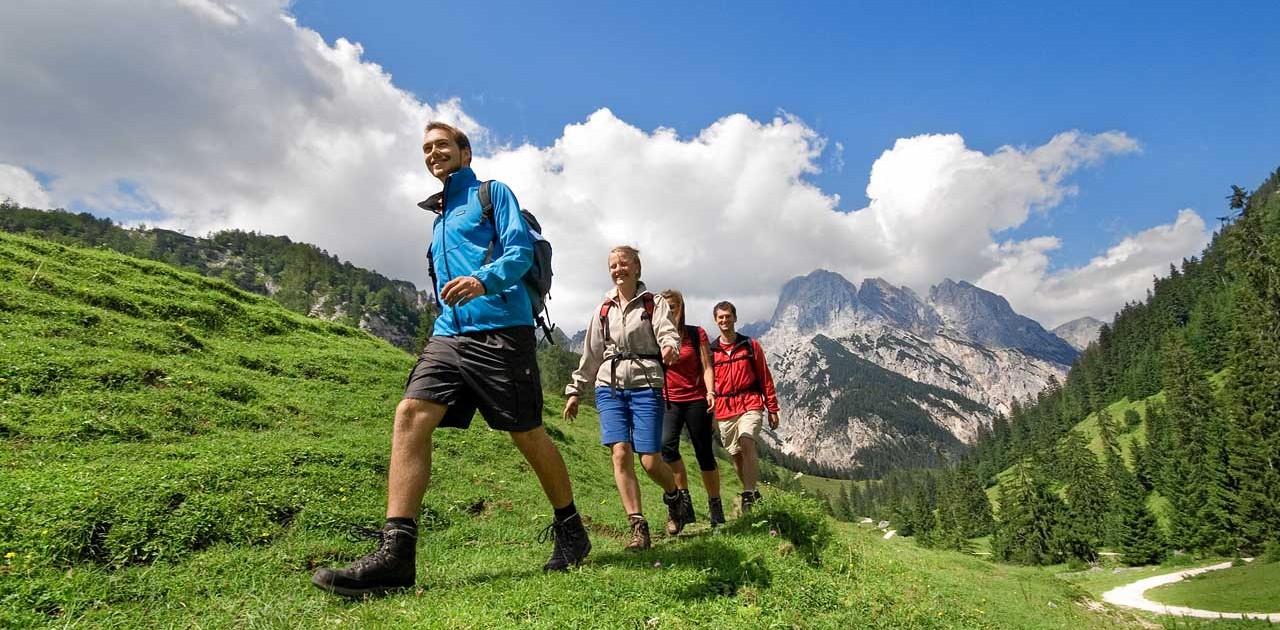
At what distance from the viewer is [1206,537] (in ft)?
195

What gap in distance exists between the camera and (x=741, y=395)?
8.84 metres

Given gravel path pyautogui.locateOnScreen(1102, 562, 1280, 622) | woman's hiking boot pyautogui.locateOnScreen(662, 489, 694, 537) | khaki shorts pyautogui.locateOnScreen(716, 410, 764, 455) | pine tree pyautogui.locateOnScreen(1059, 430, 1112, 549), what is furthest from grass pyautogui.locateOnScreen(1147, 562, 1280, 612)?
pine tree pyautogui.locateOnScreen(1059, 430, 1112, 549)

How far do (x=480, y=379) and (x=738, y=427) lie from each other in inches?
207

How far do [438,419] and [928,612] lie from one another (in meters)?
4.90

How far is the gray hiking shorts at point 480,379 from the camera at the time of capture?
4.27 metres

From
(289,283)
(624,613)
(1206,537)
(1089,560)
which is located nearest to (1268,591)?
(624,613)

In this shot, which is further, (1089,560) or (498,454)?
(1089,560)

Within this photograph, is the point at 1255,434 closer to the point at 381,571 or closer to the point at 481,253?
the point at 481,253

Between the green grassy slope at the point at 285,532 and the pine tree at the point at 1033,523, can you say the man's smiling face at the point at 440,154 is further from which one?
the pine tree at the point at 1033,523

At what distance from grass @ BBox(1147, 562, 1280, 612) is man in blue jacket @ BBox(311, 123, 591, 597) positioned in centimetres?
3512

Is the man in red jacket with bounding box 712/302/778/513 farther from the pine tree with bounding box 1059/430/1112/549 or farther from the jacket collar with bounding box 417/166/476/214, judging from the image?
the pine tree with bounding box 1059/430/1112/549

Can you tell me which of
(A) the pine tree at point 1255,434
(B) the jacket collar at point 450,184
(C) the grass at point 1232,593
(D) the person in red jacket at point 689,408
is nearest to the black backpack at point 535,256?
(B) the jacket collar at point 450,184

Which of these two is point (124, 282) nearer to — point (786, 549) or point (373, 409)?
point (373, 409)

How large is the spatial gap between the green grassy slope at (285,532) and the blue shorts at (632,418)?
114 centimetres
